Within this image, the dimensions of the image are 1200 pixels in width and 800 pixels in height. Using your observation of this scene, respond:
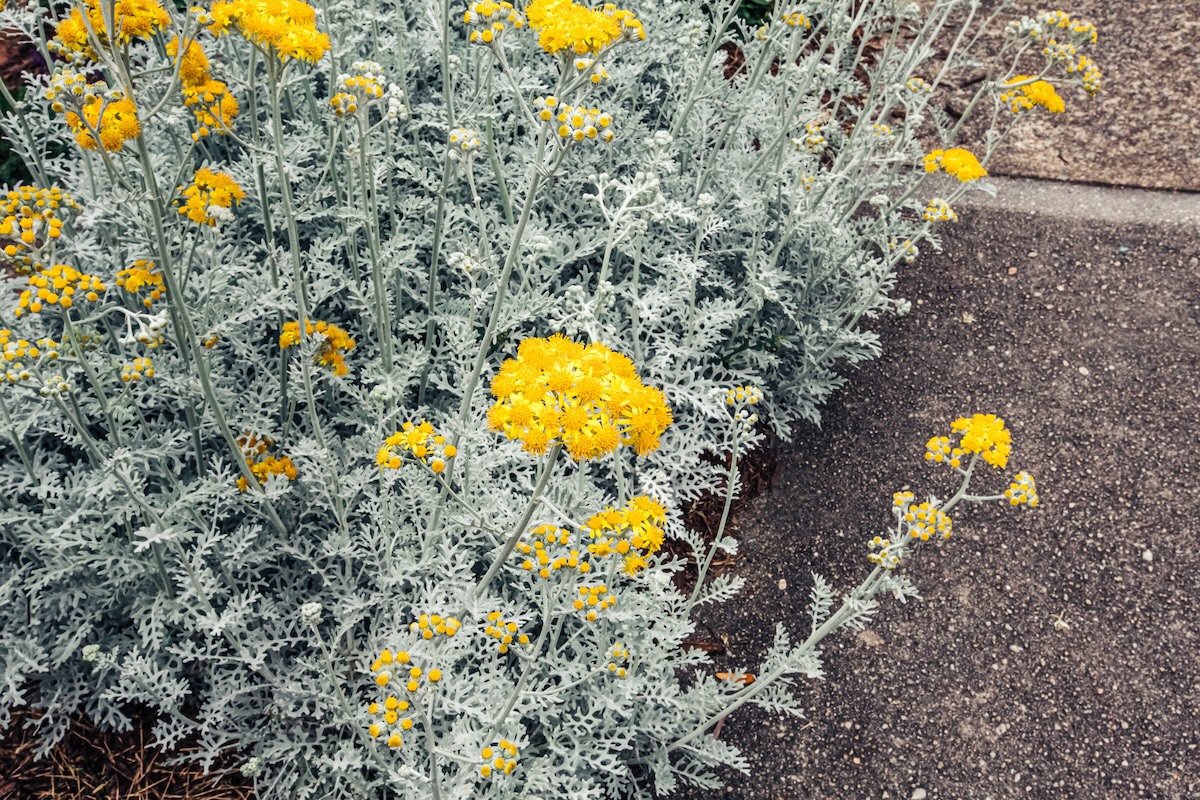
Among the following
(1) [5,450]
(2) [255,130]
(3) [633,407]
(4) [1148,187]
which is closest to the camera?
(3) [633,407]

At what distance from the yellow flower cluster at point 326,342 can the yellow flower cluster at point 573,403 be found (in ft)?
2.74

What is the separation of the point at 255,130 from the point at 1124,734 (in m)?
3.40

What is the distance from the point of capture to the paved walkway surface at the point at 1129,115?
15.2 feet

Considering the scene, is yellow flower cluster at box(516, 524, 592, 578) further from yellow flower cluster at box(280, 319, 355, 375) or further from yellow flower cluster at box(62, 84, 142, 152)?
yellow flower cluster at box(62, 84, 142, 152)

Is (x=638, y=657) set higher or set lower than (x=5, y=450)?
lower

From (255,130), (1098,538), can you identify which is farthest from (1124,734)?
(255,130)

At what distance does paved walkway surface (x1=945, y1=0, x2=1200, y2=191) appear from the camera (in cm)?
462

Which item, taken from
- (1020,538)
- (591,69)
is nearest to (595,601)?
(591,69)

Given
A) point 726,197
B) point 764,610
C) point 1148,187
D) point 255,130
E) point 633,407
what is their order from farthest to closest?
point 1148,187 < point 726,197 < point 764,610 < point 255,130 < point 633,407

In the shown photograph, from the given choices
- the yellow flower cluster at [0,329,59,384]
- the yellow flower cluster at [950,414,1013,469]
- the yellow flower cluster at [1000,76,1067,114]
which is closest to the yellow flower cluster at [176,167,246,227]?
the yellow flower cluster at [0,329,59,384]

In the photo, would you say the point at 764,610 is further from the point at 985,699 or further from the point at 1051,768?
the point at 1051,768

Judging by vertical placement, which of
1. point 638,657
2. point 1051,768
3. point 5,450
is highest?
point 5,450

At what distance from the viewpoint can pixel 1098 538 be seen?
135 inches

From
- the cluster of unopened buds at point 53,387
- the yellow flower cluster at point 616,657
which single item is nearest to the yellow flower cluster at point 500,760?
the yellow flower cluster at point 616,657
